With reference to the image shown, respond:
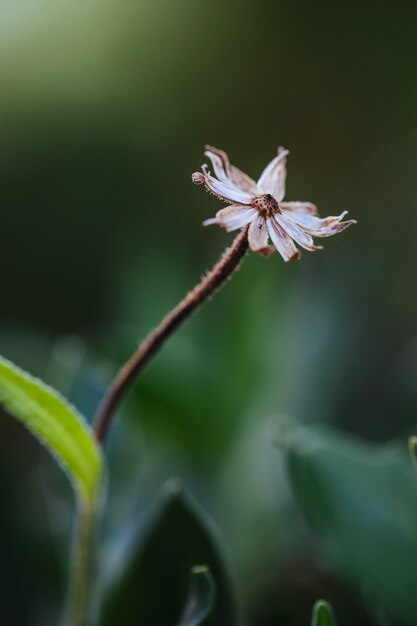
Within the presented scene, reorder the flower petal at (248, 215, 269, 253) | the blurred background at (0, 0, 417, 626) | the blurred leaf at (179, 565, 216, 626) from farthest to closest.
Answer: the blurred background at (0, 0, 417, 626), the blurred leaf at (179, 565, 216, 626), the flower petal at (248, 215, 269, 253)

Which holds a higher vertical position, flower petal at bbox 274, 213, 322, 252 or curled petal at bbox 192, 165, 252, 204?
curled petal at bbox 192, 165, 252, 204

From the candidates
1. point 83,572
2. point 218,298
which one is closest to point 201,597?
point 83,572

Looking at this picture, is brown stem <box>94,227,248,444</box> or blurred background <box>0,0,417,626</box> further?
blurred background <box>0,0,417,626</box>

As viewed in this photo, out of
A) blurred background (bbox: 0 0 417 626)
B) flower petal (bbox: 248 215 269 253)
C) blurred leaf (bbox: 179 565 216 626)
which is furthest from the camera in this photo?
blurred background (bbox: 0 0 417 626)

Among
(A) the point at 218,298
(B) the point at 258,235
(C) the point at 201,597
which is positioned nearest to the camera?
(B) the point at 258,235

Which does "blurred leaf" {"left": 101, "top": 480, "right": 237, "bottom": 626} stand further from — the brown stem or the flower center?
the flower center

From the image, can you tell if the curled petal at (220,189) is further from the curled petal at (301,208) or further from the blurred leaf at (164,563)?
the blurred leaf at (164,563)

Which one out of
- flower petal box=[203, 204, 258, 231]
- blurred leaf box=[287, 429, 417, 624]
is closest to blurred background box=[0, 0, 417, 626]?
blurred leaf box=[287, 429, 417, 624]

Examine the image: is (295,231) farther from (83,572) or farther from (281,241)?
(83,572)
